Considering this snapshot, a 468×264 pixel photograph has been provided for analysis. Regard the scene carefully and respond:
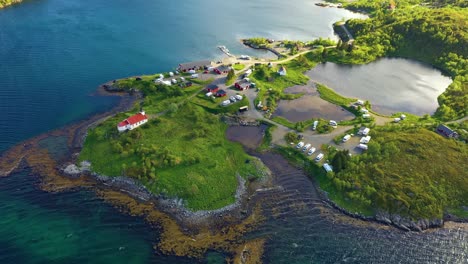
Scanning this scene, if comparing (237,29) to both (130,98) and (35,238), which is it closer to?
(130,98)

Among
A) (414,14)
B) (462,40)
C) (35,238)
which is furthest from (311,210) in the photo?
(414,14)

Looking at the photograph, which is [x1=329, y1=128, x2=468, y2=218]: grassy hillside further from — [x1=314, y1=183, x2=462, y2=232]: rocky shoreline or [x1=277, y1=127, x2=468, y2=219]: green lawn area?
[x1=314, y1=183, x2=462, y2=232]: rocky shoreline

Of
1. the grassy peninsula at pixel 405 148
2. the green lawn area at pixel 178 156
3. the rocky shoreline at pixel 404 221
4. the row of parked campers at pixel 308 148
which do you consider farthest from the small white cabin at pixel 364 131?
the green lawn area at pixel 178 156

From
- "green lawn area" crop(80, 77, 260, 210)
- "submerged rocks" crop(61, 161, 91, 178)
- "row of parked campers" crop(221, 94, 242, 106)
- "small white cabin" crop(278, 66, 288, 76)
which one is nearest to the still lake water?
"submerged rocks" crop(61, 161, 91, 178)

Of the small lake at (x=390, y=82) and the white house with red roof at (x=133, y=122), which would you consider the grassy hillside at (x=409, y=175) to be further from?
the white house with red roof at (x=133, y=122)

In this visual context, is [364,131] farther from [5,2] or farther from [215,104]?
Answer: [5,2]
